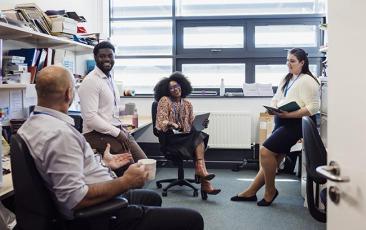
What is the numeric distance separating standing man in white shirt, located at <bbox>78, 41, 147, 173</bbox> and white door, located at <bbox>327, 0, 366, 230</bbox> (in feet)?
5.83

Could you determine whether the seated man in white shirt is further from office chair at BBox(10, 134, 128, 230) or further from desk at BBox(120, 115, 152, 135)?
desk at BBox(120, 115, 152, 135)

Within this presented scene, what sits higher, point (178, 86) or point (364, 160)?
point (178, 86)

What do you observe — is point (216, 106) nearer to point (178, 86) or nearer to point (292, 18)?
point (178, 86)

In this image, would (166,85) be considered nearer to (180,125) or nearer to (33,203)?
(180,125)

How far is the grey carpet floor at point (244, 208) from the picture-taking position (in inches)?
115

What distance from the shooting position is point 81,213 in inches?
55.3

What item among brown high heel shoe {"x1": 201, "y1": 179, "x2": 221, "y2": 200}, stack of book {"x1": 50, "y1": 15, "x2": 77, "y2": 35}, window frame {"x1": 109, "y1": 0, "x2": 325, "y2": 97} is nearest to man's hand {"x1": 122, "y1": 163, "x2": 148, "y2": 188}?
stack of book {"x1": 50, "y1": 15, "x2": 77, "y2": 35}

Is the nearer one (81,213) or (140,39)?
(81,213)

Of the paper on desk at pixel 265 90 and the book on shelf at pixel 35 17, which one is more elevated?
the book on shelf at pixel 35 17

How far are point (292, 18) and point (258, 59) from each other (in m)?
0.68

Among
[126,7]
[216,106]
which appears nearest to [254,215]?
[216,106]

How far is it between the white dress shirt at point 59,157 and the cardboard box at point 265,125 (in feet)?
11.1

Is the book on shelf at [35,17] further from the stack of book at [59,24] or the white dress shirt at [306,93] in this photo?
the white dress shirt at [306,93]

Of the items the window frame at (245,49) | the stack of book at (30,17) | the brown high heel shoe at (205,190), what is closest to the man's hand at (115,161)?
the stack of book at (30,17)
